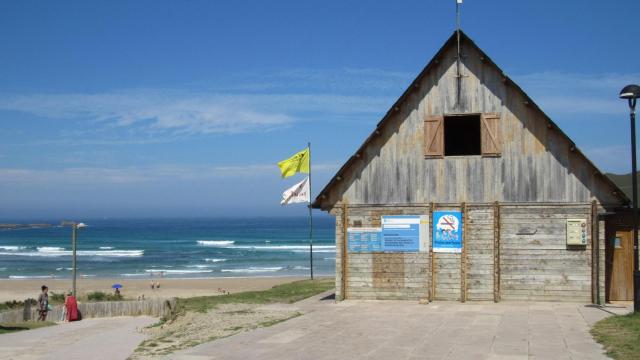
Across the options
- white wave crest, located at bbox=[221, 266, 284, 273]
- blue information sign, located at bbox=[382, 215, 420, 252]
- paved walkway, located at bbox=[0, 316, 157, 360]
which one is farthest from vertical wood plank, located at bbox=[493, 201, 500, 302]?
white wave crest, located at bbox=[221, 266, 284, 273]

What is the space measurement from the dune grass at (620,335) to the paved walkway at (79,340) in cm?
960

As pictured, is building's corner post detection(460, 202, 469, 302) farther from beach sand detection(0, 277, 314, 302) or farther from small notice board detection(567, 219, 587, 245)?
beach sand detection(0, 277, 314, 302)

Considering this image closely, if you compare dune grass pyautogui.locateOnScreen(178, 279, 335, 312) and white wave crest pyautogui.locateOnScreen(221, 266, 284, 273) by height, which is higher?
dune grass pyautogui.locateOnScreen(178, 279, 335, 312)

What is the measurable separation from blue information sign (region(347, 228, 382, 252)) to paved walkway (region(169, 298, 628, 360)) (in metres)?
1.83

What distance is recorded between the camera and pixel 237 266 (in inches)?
3182

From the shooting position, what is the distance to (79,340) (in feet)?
67.3

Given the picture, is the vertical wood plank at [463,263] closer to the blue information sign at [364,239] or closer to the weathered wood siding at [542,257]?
the weathered wood siding at [542,257]

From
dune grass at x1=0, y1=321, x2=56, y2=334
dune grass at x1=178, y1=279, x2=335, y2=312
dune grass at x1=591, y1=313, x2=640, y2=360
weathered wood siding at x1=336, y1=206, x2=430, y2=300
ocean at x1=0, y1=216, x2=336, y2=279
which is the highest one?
weathered wood siding at x1=336, y1=206, x2=430, y2=300

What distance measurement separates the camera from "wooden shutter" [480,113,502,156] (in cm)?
2077

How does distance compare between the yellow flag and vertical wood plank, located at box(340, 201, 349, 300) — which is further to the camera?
the yellow flag

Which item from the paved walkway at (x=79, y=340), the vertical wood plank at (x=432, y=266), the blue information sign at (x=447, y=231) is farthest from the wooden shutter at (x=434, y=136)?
the paved walkway at (x=79, y=340)

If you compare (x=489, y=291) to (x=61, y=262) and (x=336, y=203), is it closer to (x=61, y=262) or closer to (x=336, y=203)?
(x=336, y=203)

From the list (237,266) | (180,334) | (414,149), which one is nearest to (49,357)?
(180,334)

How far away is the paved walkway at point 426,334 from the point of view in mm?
13875
